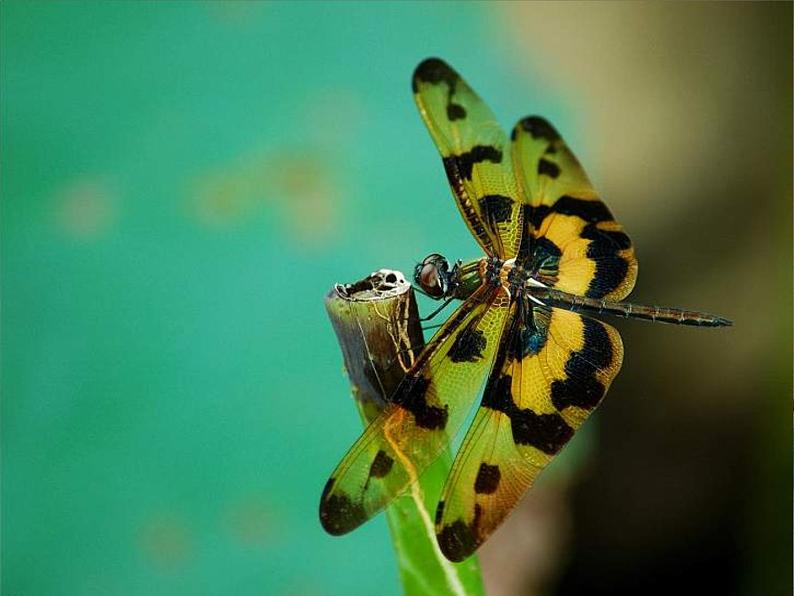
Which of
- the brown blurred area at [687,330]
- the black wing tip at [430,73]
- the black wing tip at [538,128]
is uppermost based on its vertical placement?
the black wing tip at [430,73]

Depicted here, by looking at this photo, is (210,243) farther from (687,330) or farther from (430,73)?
(687,330)

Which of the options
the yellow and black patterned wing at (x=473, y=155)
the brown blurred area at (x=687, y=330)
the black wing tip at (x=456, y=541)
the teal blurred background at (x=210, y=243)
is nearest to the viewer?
the black wing tip at (x=456, y=541)

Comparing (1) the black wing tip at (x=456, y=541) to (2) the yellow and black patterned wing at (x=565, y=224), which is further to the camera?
(2) the yellow and black patterned wing at (x=565, y=224)

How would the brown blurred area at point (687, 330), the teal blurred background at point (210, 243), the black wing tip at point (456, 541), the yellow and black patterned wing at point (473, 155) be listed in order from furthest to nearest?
the brown blurred area at point (687, 330) < the teal blurred background at point (210, 243) < the yellow and black patterned wing at point (473, 155) < the black wing tip at point (456, 541)

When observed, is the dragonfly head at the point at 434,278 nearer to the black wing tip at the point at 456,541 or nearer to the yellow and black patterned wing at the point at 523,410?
the yellow and black patterned wing at the point at 523,410

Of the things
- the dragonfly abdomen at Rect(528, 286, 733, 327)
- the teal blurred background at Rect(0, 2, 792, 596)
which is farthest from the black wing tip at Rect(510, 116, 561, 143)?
the teal blurred background at Rect(0, 2, 792, 596)

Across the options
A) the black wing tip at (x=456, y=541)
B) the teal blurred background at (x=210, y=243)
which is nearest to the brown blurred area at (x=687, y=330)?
the teal blurred background at (x=210, y=243)
